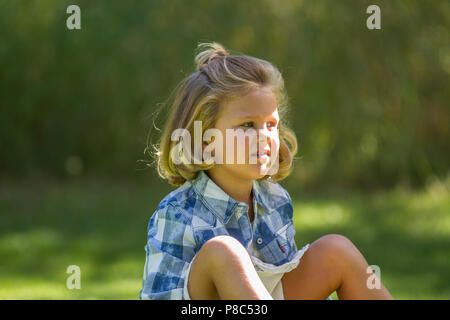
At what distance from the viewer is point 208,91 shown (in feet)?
8.09

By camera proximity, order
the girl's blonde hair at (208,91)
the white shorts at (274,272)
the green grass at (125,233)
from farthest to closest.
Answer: the green grass at (125,233) → the girl's blonde hair at (208,91) → the white shorts at (274,272)

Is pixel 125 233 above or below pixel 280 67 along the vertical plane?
below

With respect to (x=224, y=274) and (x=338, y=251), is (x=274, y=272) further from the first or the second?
(x=224, y=274)

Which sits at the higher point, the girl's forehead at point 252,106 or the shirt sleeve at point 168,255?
the girl's forehead at point 252,106

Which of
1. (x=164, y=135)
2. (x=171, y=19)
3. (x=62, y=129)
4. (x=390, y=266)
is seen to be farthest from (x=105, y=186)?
(x=164, y=135)

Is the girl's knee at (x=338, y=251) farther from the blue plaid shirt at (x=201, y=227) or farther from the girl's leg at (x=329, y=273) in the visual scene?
the blue plaid shirt at (x=201, y=227)

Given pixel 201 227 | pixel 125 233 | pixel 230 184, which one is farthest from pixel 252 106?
pixel 125 233

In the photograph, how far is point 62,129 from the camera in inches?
268

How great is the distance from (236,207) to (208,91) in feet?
1.28

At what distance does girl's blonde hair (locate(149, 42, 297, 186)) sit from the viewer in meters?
2.45

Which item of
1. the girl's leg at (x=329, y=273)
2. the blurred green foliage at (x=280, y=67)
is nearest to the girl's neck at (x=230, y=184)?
the girl's leg at (x=329, y=273)

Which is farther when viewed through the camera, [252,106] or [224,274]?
[252,106]

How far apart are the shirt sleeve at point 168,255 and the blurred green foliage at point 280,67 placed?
418 cm

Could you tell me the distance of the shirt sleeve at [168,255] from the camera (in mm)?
2201
